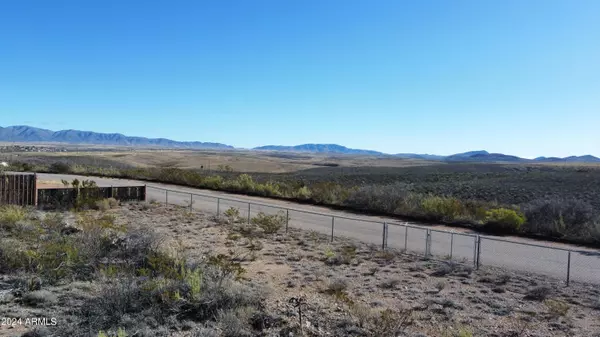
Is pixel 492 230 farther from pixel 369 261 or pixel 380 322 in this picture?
pixel 380 322

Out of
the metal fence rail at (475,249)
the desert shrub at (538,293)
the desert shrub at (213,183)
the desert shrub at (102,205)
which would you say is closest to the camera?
the desert shrub at (538,293)

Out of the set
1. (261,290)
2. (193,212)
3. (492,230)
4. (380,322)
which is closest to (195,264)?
(261,290)

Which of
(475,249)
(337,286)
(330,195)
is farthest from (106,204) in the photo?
(475,249)

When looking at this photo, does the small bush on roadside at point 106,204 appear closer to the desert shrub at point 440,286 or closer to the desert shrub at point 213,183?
the desert shrub at point 213,183

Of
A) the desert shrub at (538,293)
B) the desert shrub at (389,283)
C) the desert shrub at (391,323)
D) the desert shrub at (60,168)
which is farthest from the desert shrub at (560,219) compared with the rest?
the desert shrub at (60,168)

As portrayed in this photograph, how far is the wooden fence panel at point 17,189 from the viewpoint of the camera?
66.0 feet

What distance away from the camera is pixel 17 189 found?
20.8 m

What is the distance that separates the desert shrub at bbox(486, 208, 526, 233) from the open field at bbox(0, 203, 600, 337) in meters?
7.56

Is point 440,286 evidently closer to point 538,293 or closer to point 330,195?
point 538,293

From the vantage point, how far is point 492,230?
65.1 ft

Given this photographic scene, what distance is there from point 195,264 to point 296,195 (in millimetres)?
19776

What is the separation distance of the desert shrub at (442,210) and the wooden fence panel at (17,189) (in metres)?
18.7

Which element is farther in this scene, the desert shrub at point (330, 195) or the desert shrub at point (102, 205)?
the desert shrub at point (330, 195)

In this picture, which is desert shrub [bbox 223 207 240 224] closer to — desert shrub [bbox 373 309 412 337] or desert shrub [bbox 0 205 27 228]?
desert shrub [bbox 0 205 27 228]
